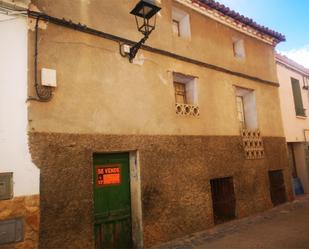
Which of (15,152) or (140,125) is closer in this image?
(15,152)

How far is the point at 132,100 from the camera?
5863 millimetres

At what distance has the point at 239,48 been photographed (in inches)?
364

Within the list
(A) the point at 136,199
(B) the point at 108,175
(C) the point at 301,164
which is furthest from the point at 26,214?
(C) the point at 301,164

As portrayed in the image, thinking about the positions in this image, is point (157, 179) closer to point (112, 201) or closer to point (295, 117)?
point (112, 201)

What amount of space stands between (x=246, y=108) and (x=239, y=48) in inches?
82.1

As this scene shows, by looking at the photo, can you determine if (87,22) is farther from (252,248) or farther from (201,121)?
(252,248)

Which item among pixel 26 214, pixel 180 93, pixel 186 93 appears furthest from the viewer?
pixel 186 93

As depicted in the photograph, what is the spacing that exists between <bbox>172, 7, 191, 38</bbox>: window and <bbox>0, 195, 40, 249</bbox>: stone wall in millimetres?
5524

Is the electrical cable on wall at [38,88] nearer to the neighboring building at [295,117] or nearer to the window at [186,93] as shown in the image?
the window at [186,93]

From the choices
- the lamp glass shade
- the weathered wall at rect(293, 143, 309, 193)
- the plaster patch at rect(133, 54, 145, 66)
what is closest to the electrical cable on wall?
the lamp glass shade

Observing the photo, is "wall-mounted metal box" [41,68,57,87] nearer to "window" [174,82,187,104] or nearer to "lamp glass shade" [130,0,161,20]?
"lamp glass shade" [130,0,161,20]

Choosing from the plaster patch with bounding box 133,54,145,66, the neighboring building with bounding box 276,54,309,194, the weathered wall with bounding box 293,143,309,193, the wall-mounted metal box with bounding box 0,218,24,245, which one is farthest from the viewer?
the weathered wall with bounding box 293,143,309,193

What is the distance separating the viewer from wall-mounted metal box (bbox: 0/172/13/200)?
4.10 metres

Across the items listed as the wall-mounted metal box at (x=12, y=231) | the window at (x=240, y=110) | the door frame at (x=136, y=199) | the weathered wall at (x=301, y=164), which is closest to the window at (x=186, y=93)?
the door frame at (x=136, y=199)
